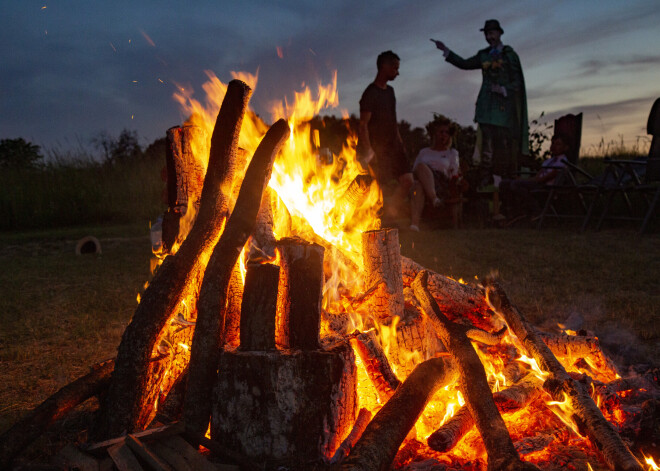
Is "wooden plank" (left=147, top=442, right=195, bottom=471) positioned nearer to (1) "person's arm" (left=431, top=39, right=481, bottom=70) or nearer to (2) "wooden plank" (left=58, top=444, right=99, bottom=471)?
(2) "wooden plank" (left=58, top=444, right=99, bottom=471)

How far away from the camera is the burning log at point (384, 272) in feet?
8.66

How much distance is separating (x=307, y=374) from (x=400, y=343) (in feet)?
2.49

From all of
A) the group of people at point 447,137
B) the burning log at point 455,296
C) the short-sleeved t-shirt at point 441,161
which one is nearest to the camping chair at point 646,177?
the group of people at point 447,137

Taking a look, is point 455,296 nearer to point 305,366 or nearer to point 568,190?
point 305,366

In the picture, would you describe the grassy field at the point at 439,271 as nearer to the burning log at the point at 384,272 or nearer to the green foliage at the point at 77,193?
the burning log at the point at 384,272

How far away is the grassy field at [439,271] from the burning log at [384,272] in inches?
67.1

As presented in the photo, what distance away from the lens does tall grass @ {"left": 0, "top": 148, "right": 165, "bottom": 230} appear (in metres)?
13.2

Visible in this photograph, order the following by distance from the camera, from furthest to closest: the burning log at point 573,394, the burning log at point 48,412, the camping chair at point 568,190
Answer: the camping chair at point 568,190 < the burning log at point 48,412 < the burning log at point 573,394

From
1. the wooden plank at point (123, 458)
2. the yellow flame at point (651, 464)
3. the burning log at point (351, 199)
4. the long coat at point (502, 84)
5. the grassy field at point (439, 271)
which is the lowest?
the yellow flame at point (651, 464)

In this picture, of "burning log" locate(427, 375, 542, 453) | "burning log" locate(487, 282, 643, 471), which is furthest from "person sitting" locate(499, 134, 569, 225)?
"burning log" locate(427, 375, 542, 453)

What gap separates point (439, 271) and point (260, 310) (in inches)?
162

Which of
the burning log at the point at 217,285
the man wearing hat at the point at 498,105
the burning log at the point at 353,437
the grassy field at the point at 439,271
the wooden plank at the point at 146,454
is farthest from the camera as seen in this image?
the man wearing hat at the point at 498,105

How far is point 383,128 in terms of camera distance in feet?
26.6

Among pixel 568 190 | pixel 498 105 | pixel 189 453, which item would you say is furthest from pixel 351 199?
pixel 498 105
